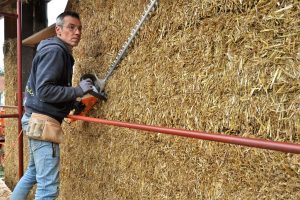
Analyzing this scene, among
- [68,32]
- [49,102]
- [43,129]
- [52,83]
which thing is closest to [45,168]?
[43,129]

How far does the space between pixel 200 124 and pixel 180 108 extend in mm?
190

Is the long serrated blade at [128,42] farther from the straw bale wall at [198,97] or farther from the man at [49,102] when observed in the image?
the man at [49,102]

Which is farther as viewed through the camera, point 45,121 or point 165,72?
point 45,121

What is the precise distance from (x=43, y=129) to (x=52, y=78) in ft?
1.26

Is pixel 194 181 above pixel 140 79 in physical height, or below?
below

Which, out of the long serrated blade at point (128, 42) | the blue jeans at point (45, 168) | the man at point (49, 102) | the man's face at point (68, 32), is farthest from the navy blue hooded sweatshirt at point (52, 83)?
the long serrated blade at point (128, 42)

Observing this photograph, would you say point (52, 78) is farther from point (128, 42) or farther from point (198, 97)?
point (198, 97)

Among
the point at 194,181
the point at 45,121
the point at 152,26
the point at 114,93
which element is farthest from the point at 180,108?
the point at 45,121

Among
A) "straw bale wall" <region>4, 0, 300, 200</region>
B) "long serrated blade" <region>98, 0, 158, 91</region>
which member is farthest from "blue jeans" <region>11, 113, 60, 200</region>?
"long serrated blade" <region>98, 0, 158, 91</region>

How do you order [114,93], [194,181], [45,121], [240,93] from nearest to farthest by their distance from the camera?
[240,93]
[194,181]
[45,121]
[114,93]

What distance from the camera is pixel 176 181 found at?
7.22 feet

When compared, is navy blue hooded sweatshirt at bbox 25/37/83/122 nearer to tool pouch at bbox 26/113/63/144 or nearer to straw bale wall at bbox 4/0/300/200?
tool pouch at bbox 26/113/63/144

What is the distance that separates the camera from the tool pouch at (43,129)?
2.53 metres

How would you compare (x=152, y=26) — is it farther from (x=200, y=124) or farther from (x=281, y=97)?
(x=281, y=97)
